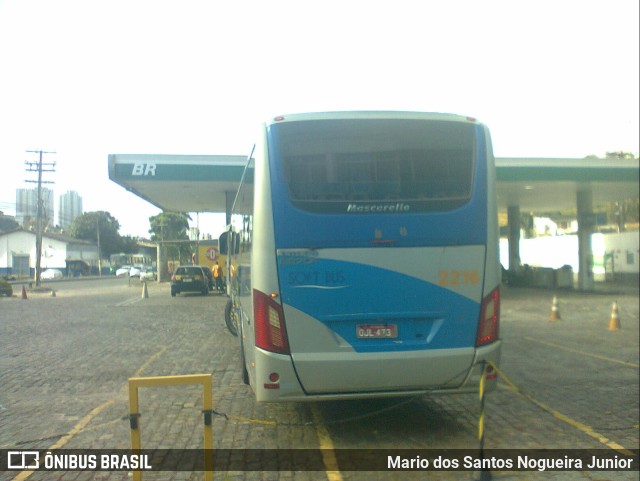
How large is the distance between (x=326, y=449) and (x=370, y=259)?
5.89 ft

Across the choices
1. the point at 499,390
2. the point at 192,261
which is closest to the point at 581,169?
the point at 192,261

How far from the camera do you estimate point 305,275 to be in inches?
228

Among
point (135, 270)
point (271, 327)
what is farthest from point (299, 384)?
point (135, 270)

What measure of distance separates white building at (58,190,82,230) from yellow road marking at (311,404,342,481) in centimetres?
454

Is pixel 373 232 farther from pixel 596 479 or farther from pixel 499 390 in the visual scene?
pixel 499 390

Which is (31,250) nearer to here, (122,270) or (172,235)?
(122,270)

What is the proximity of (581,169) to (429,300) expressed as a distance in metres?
21.7

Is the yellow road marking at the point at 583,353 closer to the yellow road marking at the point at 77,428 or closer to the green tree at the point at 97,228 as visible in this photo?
the yellow road marking at the point at 77,428

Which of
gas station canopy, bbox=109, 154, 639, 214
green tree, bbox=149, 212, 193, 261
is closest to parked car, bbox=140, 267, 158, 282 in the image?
green tree, bbox=149, 212, 193, 261

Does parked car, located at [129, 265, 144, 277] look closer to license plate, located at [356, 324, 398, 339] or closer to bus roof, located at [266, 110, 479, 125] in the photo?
bus roof, located at [266, 110, 479, 125]

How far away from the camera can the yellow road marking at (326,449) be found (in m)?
5.12

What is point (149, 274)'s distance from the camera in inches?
1021

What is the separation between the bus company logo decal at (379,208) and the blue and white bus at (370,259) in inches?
0.4

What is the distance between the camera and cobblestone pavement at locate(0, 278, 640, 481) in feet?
19.5
